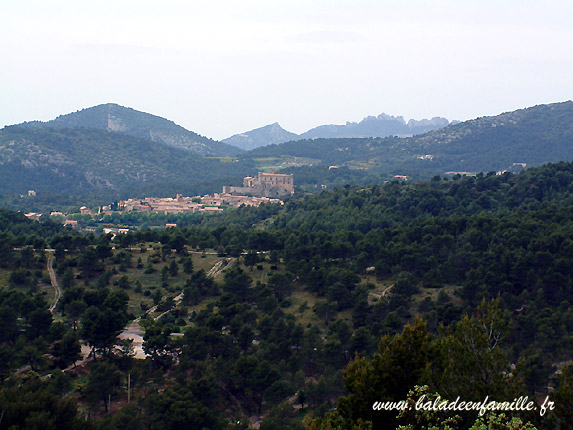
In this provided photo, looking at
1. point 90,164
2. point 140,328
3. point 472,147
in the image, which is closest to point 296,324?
point 140,328

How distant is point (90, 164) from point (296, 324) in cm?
11965

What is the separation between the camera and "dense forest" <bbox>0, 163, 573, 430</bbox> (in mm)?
13812

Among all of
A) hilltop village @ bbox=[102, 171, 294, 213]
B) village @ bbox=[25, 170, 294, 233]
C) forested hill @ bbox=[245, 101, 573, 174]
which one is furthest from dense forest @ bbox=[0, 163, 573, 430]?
forested hill @ bbox=[245, 101, 573, 174]

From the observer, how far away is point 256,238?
45.4 m

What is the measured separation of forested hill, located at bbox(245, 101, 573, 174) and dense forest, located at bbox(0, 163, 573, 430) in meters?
81.4

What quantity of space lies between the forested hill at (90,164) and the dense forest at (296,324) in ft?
253

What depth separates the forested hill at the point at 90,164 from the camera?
128375 millimetres

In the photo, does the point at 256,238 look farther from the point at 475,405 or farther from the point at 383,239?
the point at 475,405

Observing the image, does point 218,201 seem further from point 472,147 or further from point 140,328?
point 472,147

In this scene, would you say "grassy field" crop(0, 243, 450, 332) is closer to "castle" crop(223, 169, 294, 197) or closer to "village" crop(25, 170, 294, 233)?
"village" crop(25, 170, 294, 233)

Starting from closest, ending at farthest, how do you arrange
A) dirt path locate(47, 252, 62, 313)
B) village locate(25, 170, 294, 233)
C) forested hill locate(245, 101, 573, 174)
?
1. dirt path locate(47, 252, 62, 313)
2. village locate(25, 170, 294, 233)
3. forested hill locate(245, 101, 573, 174)

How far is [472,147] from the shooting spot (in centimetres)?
14512

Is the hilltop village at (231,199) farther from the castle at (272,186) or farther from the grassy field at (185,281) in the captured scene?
the grassy field at (185,281)

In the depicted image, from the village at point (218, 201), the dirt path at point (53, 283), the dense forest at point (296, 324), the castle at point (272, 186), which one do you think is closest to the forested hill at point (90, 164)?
the village at point (218, 201)
